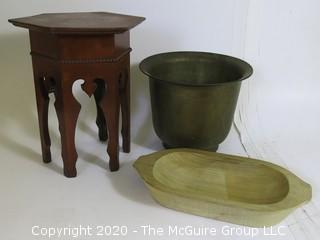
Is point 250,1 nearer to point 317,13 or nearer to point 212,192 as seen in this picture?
point 317,13

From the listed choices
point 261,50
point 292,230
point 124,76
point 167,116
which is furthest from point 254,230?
point 261,50

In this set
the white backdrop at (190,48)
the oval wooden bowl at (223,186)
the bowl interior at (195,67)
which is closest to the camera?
the oval wooden bowl at (223,186)

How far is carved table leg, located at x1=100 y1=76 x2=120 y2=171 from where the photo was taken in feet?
3.46

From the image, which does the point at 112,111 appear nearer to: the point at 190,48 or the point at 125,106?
the point at 125,106

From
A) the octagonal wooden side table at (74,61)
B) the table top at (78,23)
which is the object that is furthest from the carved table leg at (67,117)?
the table top at (78,23)

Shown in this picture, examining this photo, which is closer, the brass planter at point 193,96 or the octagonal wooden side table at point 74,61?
the octagonal wooden side table at point 74,61

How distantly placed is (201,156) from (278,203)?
1.02 feet

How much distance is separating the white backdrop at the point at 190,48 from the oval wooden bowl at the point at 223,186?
94mm

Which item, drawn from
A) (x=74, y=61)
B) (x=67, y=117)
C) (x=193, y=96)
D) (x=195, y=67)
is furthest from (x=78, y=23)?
(x=195, y=67)

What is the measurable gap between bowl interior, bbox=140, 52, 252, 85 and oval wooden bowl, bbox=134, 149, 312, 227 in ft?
0.98

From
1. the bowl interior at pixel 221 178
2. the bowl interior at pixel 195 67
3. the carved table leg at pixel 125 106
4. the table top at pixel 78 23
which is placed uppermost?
the table top at pixel 78 23

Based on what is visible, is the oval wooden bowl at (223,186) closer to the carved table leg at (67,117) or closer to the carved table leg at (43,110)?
the carved table leg at (67,117)

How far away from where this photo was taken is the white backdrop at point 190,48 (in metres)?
1.15

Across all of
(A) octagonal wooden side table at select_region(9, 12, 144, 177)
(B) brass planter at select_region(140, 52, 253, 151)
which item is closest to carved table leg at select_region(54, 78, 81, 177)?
(A) octagonal wooden side table at select_region(9, 12, 144, 177)
